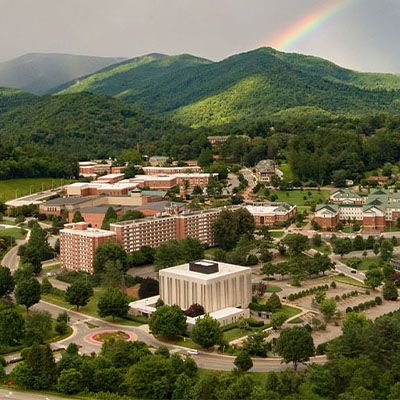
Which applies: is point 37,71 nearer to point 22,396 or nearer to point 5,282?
point 5,282

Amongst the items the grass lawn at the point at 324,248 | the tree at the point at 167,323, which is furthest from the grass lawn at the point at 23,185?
the tree at the point at 167,323

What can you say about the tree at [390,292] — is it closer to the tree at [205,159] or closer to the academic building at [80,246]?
the academic building at [80,246]

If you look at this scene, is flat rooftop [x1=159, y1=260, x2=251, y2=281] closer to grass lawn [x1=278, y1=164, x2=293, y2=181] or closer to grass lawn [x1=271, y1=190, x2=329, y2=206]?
grass lawn [x1=271, y1=190, x2=329, y2=206]

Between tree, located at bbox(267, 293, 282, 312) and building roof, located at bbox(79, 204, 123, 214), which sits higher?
building roof, located at bbox(79, 204, 123, 214)

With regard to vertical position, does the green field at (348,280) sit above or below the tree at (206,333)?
below

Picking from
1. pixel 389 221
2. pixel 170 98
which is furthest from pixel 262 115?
pixel 389 221

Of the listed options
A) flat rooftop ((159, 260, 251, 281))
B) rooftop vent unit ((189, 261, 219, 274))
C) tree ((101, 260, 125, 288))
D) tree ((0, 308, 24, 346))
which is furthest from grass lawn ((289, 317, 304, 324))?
tree ((0, 308, 24, 346))

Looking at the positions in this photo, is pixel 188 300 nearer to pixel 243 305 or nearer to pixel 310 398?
pixel 243 305
